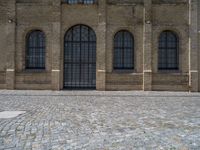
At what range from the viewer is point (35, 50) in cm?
2294

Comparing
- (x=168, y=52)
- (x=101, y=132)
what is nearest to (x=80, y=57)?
(x=168, y=52)

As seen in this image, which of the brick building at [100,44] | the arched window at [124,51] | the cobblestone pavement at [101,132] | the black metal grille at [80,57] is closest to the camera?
the cobblestone pavement at [101,132]

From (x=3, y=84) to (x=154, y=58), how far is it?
1199cm

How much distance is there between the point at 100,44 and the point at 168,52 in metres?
5.52

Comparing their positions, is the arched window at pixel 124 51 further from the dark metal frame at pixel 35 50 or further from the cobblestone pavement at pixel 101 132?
the cobblestone pavement at pixel 101 132

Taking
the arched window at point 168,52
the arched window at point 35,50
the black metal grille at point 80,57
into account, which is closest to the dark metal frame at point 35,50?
the arched window at point 35,50

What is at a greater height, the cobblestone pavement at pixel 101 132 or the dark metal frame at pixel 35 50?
the dark metal frame at pixel 35 50

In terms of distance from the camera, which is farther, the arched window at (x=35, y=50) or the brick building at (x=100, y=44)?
the arched window at (x=35, y=50)

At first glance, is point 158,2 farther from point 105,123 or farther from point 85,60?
point 105,123

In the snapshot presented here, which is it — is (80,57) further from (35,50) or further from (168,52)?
(168,52)

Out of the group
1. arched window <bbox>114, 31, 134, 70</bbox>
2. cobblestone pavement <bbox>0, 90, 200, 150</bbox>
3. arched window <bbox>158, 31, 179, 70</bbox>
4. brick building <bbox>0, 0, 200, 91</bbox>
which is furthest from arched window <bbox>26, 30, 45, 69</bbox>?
cobblestone pavement <bbox>0, 90, 200, 150</bbox>

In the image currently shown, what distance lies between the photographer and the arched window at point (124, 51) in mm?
22812

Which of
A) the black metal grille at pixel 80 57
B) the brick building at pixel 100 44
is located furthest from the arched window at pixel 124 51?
the black metal grille at pixel 80 57

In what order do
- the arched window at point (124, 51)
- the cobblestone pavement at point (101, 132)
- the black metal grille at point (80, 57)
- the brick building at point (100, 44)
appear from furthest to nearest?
the black metal grille at point (80, 57), the arched window at point (124, 51), the brick building at point (100, 44), the cobblestone pavement at point (101, 132)
